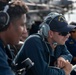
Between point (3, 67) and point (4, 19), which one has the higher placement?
point (4, 19)

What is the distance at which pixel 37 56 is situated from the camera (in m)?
2.62

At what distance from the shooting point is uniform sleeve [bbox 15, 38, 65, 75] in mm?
2611

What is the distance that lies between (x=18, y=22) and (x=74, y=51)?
2.70 meters

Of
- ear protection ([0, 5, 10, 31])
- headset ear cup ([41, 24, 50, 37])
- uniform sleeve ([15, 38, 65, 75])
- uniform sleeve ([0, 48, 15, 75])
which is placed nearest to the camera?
uniform sleeve ([0, 48, 15, 75])

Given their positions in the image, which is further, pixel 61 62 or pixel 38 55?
pixel 61 62

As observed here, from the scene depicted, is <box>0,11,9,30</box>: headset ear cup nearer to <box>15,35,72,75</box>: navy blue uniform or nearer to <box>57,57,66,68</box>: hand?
<box>15,35,72,75</box>: navy blue uniform

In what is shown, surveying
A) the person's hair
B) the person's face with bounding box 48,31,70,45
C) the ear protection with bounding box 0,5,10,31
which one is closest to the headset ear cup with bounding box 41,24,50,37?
the person's face with bounding box 48,31,70,45

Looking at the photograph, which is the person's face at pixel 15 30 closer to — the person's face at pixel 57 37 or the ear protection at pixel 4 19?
the ear protection at pixel 4 19

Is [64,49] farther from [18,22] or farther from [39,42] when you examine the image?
[18,22]

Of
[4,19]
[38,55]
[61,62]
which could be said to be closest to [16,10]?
[4,19]

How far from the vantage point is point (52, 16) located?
283 centimetres

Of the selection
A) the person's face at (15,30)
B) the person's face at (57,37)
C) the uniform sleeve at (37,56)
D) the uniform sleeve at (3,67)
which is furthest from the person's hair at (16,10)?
the person's face at (57,37)

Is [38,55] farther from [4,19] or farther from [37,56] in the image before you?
[4,19]

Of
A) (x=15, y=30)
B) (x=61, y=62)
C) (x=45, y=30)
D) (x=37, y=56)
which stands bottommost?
(x=61, y=62)
